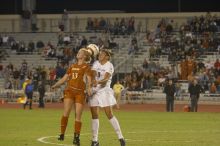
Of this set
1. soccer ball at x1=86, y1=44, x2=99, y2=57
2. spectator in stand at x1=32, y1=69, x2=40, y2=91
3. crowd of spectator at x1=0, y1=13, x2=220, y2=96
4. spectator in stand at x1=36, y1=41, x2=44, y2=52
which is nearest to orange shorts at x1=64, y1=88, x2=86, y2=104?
soccer ball at x1=86, y1=44, x2=99, y2=57

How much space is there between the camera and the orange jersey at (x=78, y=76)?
16672 mm

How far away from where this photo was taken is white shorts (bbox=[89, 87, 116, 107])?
16219 mm

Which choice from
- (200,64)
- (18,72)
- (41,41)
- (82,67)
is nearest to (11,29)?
(41,41)

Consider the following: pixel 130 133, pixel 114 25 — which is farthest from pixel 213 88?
pixel 130 133

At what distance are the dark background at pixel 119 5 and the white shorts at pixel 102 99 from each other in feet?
126

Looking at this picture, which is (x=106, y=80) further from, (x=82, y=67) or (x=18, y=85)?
(x=18, y=85)

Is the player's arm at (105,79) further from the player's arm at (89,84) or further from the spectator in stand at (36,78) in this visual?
the spectator in stand at (36,78)

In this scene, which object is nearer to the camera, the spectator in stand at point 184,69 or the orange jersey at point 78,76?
the orange jersey at point 78,76

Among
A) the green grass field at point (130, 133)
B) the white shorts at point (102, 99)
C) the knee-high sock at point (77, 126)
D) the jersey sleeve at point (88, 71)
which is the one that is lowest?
the green grass field at point (130, 133)

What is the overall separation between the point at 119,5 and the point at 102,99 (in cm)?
4080

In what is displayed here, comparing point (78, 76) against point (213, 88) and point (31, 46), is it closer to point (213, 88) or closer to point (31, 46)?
point (213, 88)

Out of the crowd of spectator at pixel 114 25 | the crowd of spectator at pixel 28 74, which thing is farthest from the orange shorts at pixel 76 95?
the crowd of spectator at pixel 114 25

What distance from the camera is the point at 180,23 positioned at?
53.1 m

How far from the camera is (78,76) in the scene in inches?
657
